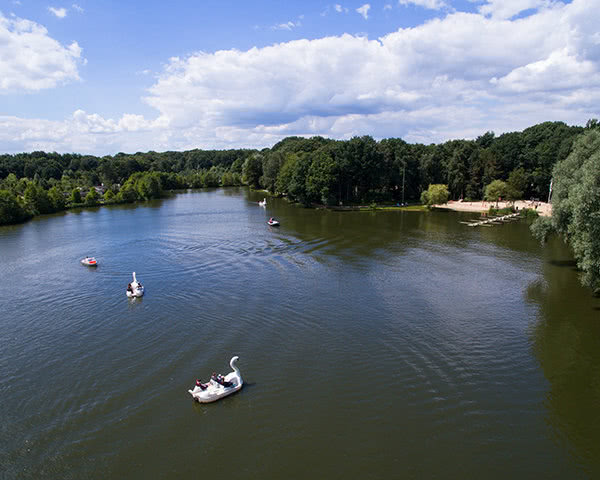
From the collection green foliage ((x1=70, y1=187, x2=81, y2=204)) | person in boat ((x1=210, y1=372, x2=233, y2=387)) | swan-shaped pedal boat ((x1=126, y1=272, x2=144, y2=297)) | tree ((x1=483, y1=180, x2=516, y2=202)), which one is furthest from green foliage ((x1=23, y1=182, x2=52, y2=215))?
tree ((x1=483, y1=180, x2=516, y2=202))

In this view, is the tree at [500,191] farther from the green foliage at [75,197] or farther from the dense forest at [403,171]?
the green foliage at [75,197]

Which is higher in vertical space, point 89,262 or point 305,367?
point 89,262

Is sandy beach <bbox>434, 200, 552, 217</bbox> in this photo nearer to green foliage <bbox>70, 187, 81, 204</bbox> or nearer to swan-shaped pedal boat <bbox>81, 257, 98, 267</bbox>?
swan-shaped pedal boat <bbox>81, 257, 98, 267</bbox>

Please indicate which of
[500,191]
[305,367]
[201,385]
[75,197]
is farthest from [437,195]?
[75,197]

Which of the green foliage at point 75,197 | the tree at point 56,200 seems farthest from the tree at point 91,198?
the tree at point 56,200

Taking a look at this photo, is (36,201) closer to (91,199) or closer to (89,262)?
(91,199)

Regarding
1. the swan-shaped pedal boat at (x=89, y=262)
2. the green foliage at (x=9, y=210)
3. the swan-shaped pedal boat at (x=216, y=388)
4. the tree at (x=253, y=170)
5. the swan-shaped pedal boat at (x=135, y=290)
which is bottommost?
the swan-shaped pedal boat at (x=216, y=388)
